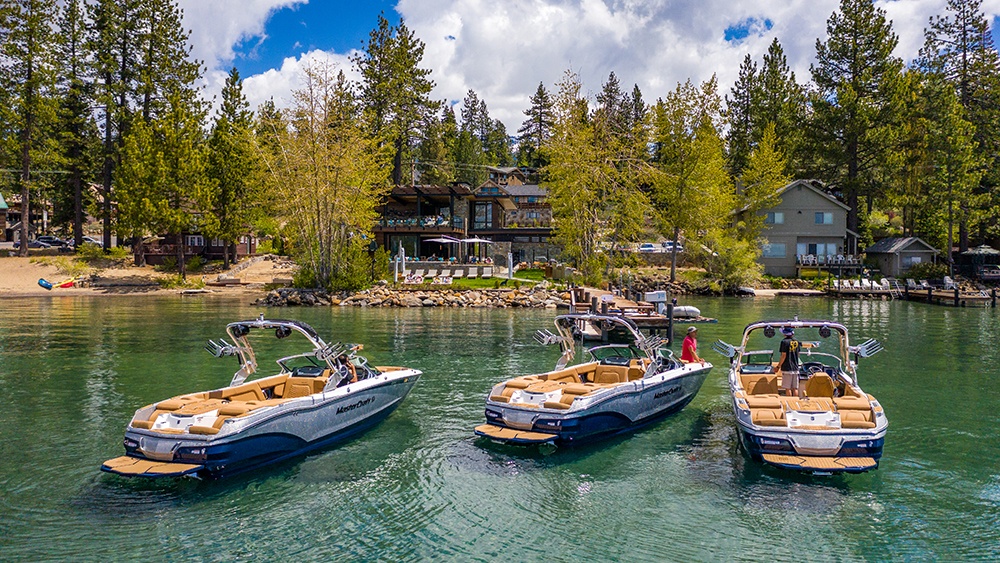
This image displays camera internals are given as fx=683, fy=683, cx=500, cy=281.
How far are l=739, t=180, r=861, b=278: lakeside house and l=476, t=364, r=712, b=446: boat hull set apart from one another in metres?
54.3

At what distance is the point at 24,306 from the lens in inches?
1636

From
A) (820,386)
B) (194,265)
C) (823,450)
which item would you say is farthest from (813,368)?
(194,265)

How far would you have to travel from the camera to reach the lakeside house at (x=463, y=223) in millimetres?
60969

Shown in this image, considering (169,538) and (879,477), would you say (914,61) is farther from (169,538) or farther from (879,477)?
(169,538)

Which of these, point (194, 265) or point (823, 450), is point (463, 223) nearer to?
point (194, 265)

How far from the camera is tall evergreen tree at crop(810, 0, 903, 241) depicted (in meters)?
62.4

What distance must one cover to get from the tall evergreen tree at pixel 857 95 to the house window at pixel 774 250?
7.23m

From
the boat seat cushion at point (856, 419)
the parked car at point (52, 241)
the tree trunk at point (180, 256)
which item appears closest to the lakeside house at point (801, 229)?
the tree trunk at point (180, 256)

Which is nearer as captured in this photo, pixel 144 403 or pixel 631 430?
pixel 631 430

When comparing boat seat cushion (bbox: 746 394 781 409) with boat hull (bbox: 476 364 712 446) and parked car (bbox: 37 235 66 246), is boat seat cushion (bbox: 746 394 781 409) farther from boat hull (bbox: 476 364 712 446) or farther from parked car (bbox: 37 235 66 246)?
parked car (bbox: 37 235 66 246)

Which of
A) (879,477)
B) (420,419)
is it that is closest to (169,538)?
(420,419)

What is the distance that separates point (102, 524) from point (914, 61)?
264 ft

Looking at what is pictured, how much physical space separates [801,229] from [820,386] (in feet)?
186

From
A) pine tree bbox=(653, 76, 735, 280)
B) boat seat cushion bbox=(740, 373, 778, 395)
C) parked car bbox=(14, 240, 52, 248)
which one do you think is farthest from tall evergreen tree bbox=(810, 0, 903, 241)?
parked car bbox=(14, 240, 52, 248)
